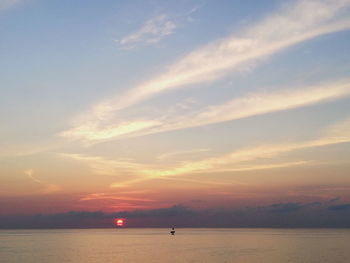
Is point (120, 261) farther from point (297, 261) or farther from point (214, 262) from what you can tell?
point (297, 261)

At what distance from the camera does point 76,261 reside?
452 feet

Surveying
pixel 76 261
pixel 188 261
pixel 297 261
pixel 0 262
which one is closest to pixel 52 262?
pixel 76 261

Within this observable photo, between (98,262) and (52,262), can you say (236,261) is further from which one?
(52,262)

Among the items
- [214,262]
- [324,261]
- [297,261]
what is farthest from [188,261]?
[324,261]

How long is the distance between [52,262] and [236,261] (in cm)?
6085

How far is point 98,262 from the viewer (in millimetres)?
134875

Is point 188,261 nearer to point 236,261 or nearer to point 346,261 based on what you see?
point 236,261

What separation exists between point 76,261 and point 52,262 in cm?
829

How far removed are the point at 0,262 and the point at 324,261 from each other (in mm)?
107461

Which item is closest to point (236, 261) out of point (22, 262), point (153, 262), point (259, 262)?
point (259, 262)

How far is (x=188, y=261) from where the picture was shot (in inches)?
5344

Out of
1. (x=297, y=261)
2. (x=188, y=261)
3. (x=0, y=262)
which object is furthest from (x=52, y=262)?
(x=297, y=261)

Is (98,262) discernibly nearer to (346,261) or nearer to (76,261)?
(76,261)

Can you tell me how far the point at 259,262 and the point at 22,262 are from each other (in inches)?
3085
